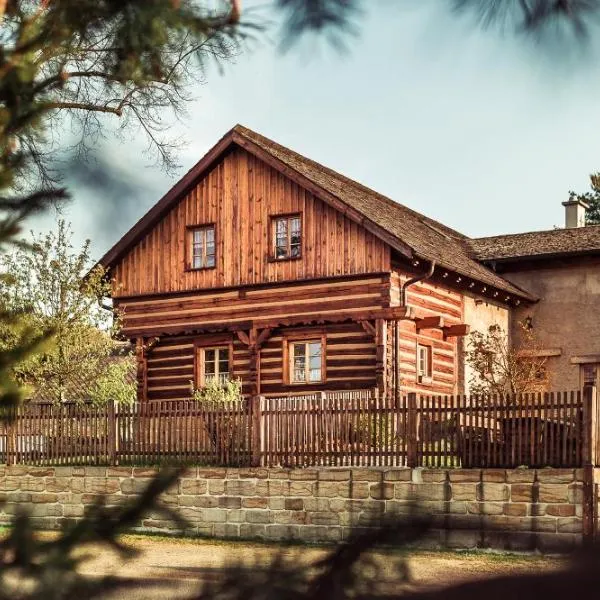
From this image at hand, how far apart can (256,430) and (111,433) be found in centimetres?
264

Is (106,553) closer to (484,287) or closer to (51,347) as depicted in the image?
(51,347)

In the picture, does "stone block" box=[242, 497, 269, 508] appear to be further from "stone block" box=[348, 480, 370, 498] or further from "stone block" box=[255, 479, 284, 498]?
"stone block" box=[348, 480, 370, 498]

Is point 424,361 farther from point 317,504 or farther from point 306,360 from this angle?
point 317,504

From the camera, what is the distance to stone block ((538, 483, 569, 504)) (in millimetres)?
14578

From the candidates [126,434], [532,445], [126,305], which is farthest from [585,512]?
[126,305]

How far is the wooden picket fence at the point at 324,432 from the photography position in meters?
15.3

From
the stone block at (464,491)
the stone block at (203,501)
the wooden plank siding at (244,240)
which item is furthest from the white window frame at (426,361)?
the stone block at (464,491)

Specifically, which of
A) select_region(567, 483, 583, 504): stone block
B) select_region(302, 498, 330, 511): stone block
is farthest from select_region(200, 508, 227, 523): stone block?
select_region(567, 483, 583, 504): stone block

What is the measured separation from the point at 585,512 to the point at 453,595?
43.5ft

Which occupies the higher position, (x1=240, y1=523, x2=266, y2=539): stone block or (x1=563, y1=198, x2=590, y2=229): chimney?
(x1=563, y1=198, x2=590, y2=229): chimney

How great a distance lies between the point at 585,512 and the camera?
46.5ft

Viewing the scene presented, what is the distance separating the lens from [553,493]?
14.6m

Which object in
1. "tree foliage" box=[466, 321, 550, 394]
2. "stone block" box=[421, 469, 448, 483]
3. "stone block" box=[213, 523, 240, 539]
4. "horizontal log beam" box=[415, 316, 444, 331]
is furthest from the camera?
"tree foliage" box=[466, 321, 550, 394]

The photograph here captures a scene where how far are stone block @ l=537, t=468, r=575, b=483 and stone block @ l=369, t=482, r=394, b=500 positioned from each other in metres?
1.95
